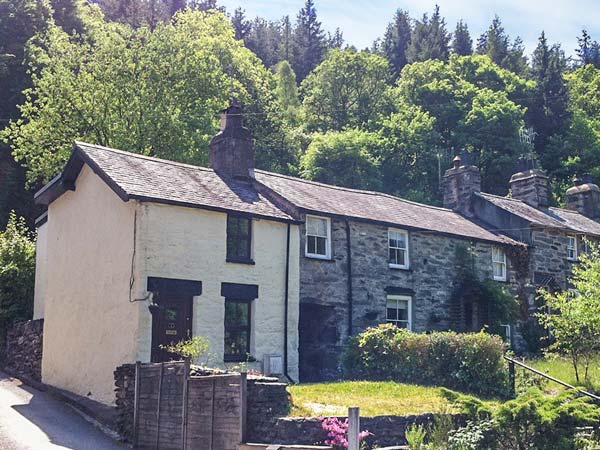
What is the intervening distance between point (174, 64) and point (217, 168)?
16.5m

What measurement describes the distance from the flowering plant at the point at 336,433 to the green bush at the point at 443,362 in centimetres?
820

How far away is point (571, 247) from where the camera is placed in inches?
1467

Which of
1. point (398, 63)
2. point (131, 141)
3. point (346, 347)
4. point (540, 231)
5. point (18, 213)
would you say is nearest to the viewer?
point (346, 347)

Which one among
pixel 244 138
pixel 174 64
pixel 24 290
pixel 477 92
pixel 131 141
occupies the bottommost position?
pixel 24 290

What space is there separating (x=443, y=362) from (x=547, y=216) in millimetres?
17186

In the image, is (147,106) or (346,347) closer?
(346,347)

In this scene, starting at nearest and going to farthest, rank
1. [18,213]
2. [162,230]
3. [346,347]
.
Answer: [162,230] → [346,347] → [18,213]

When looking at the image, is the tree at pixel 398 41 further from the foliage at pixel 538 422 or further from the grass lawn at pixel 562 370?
the foliage at pixel 538 422

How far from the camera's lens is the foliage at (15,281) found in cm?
2838

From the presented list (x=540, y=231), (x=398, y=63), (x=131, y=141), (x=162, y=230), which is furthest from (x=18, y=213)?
(x=398, y=63)

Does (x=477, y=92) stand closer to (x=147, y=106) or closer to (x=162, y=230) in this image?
(x=147, y=106)

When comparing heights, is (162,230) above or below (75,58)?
below

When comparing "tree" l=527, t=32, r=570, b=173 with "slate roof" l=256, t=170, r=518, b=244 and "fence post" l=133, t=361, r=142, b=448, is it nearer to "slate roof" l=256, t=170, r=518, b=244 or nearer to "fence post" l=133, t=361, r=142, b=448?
"slate roof" l=256, t=170, r=518, b=244

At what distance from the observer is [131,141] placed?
39.0 m
